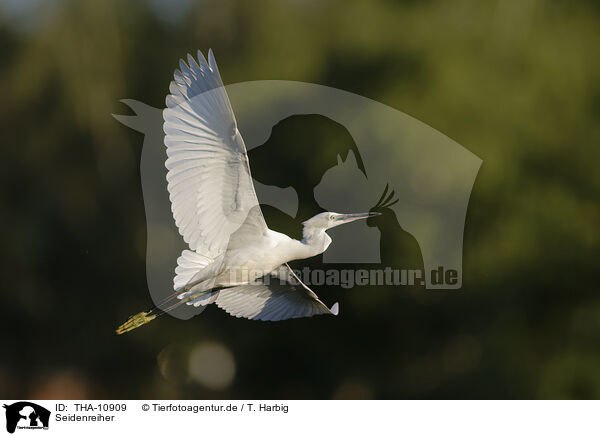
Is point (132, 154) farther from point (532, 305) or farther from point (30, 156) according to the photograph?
point (532, 305)

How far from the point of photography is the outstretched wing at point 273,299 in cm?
143

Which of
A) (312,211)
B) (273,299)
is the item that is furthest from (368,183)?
(273,299)

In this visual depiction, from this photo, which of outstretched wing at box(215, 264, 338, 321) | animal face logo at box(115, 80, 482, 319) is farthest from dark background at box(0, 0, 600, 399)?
outstretched wing at box(215, 264, 338, 321)

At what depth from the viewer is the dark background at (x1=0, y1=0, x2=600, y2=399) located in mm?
2096

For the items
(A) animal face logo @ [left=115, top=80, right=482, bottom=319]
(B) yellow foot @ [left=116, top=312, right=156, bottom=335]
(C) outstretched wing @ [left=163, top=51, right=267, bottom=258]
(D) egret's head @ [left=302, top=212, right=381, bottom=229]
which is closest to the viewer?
(C) outstretched wing @ [left=163, top=51, right=267, bottom=258]

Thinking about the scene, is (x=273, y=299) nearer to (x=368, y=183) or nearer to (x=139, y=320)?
(x=139, y=320)

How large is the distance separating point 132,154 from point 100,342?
0.75m

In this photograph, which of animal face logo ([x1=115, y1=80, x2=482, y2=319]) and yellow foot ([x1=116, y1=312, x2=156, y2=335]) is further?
animal face logo ([x1=115, y1=80, x2=482, y2=319])

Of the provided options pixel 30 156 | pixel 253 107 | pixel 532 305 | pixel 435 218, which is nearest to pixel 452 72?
pixel 435 218

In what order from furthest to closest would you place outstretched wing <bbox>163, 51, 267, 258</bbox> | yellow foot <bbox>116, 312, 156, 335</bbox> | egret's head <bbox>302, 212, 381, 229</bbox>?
yellow foot <bbox>116, 312, 156, 335</bbox>
egret's head <bbox>302, 212, 381, 229</bbox>
outstretched wing <bbox>163, 51, 267, 258</bbox>

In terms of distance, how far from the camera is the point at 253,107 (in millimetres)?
1936
